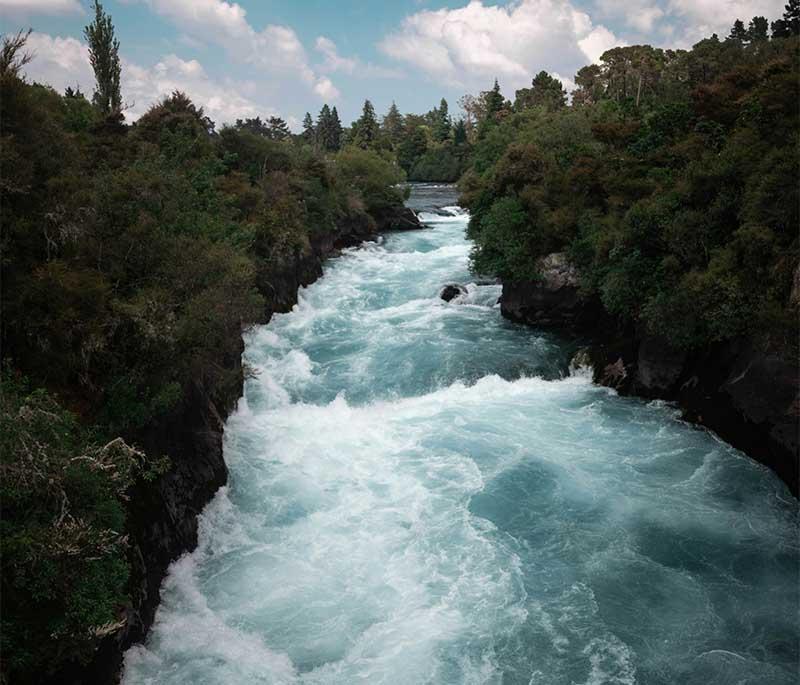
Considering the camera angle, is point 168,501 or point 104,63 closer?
point 168,501

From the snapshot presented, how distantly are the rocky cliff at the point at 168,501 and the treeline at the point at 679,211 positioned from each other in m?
12.4

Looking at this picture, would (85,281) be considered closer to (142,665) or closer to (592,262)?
(142,665)

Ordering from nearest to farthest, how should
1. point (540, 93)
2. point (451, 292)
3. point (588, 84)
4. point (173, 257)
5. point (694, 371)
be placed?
point (173, 257), point (694, 371), point (451, 292), point (588, 84), point (540, 93)

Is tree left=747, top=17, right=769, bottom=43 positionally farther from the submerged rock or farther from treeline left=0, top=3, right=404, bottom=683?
treeline left=0, top=3, right=404, bottom=683

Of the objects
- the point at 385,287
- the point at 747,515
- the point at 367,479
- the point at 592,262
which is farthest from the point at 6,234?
the point at 385,287

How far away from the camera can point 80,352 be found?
1030cm

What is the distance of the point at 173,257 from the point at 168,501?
15.3 ft

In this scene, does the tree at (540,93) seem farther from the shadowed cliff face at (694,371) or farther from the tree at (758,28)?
the shadowed cliff face at (694,371)

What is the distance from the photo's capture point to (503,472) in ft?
50.6

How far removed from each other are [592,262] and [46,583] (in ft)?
65.4

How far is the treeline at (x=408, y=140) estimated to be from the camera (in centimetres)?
9306

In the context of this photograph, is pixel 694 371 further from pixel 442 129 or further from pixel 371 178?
pixel 442 129

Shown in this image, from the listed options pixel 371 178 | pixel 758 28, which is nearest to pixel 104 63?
pixel 371 178

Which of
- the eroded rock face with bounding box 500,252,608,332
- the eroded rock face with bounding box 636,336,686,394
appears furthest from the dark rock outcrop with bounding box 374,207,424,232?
the eroded rock face with bounding box 636,336,686,394
